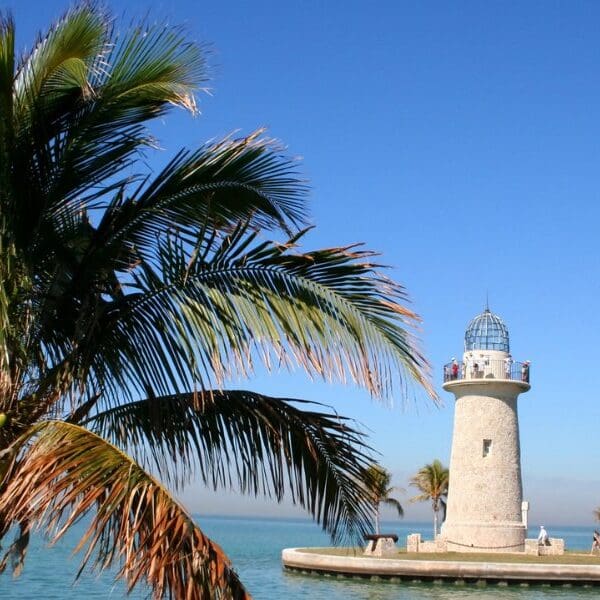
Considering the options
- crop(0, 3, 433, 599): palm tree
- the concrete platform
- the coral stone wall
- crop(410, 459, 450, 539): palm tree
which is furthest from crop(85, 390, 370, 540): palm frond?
crop(410, 459, 450, 539): palm tree

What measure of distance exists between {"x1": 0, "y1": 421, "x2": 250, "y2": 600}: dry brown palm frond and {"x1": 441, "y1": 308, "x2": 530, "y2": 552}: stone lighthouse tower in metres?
32.2

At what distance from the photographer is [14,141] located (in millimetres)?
5426

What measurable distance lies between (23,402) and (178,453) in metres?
1.07

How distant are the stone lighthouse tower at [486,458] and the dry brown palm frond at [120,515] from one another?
32213mm

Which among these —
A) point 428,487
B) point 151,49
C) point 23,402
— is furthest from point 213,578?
point 428,487

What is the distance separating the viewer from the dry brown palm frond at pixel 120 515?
4.09m

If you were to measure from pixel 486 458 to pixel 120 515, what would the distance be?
106 feet

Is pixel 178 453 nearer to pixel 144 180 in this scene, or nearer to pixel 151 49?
pixel 144 180

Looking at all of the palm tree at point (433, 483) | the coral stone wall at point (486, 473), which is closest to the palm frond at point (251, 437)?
the coral stone wall at point (486, 473)

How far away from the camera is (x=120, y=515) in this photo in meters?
Result: 4.39

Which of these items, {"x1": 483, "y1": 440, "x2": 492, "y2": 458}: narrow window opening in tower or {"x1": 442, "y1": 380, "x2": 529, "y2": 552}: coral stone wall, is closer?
{"x1": 442, "y1": 380, "x2": 529, "y2": 552}: coral stone wall

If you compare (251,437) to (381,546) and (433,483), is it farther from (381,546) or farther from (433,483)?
(433,483)

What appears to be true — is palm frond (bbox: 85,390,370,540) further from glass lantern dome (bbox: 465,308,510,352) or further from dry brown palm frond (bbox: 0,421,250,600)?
glass lantern dome (bbox: 465,308,510,352)

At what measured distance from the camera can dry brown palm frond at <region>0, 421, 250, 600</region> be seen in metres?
4.09
